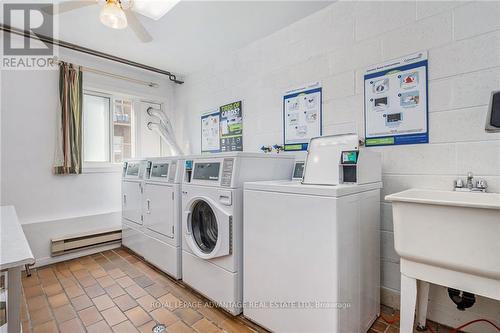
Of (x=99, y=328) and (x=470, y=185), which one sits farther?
(x=99, y=328)

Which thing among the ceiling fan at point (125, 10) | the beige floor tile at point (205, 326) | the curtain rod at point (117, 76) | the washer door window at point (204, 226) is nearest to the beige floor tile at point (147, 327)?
the beige floor tile at point (205, 326)

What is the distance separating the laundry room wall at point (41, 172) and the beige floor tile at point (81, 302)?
42.9 inches

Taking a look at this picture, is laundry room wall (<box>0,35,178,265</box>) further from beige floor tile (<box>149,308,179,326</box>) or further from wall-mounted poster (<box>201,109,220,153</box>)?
beige floor tile (<box>149,308,179,326</box>)

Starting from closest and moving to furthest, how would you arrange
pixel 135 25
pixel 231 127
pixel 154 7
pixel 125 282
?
pixel 135 25
pixel 154 7
pixel 125 282
pixel 231 127

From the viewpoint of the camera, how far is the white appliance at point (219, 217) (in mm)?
1715

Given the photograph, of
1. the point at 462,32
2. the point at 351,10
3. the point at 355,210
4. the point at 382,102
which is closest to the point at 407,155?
the point at 382,102

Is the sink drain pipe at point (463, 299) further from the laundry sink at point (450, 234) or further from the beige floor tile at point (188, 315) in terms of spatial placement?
the beige floor tile at point (188, 315)

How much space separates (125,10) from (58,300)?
7.60 feet

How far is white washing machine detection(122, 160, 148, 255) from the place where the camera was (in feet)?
9.07

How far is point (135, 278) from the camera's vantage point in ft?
7.62

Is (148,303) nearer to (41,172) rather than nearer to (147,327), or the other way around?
(147,327)

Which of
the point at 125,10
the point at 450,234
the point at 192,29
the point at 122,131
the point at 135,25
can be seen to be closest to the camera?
the point at 450,234

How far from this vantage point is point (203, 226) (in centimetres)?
211

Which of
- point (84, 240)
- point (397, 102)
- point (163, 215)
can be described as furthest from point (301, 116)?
point (84, 240)
